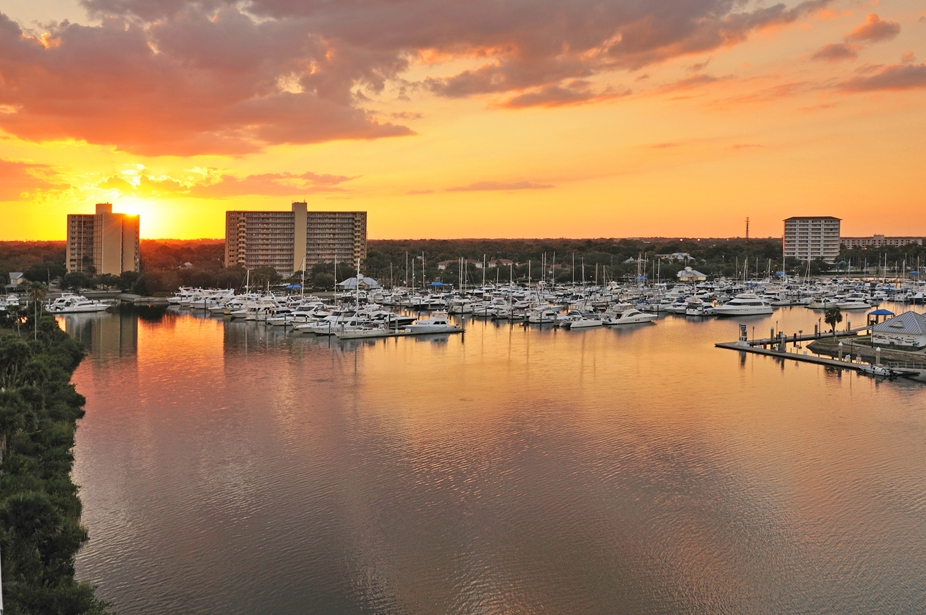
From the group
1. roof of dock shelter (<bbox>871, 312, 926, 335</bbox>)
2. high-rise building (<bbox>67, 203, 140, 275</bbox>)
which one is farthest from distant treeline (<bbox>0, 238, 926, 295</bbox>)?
roof of dock shelter (<bbox>871, 312, 926, 335</bbox>)

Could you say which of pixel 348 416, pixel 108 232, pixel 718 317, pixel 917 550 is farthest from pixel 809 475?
pixel 108 232

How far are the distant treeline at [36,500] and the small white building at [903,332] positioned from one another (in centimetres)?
3346

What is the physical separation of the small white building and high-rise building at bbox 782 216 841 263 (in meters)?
122

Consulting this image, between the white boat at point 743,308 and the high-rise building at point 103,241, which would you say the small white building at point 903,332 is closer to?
the white boat at point 743,308

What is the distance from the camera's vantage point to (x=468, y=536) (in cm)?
1391

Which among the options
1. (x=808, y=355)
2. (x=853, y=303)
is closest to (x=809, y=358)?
(x=808, y=355)

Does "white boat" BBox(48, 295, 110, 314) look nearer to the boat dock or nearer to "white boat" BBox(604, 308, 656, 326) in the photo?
"white boat" BBox(604, 308, 656, 326)

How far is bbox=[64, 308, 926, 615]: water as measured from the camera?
1209cm

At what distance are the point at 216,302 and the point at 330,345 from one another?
27642 mm

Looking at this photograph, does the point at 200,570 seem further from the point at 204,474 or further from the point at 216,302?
the point at 216,302

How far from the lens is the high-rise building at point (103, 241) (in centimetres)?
9844

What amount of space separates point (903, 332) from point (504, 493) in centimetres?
2616

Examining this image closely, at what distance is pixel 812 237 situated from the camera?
147250mm

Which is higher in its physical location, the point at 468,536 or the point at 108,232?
the point at 108,232
